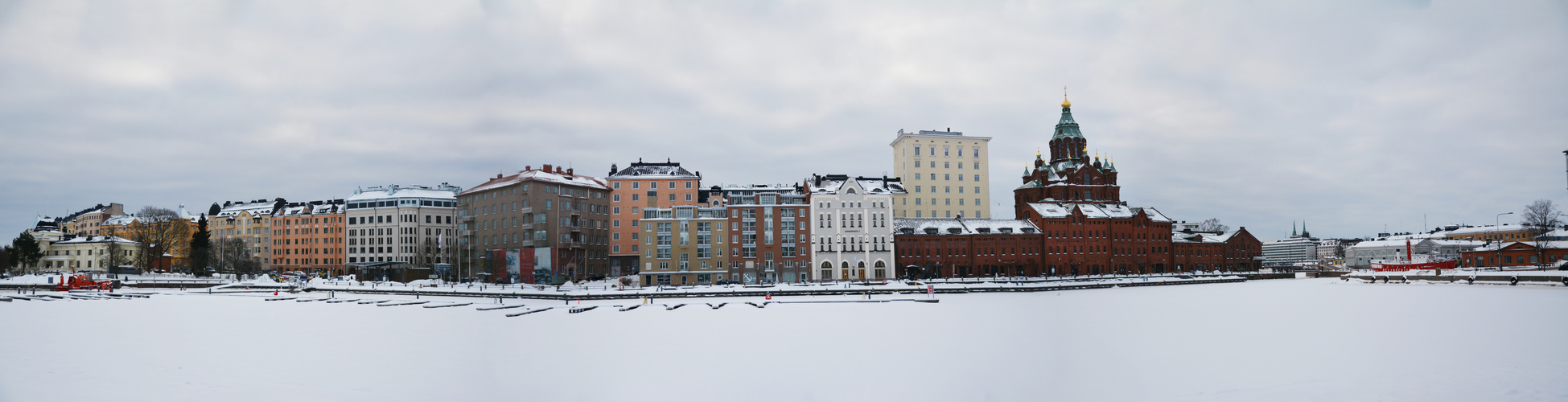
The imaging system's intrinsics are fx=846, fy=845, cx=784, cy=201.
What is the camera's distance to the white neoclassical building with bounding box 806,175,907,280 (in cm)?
8738

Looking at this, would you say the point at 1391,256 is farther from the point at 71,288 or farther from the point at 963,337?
the point at 71,288

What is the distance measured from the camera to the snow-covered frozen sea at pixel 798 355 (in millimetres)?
21984

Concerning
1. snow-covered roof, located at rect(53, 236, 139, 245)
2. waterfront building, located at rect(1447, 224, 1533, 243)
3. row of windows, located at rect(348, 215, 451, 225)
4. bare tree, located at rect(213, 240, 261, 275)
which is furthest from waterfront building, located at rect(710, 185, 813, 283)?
waterfront building, located at rect(1447, 224, 1533, 243)

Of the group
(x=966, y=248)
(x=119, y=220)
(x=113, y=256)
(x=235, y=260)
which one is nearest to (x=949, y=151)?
(x=966, y=248)

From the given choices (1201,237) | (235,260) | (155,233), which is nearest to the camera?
(235,260)

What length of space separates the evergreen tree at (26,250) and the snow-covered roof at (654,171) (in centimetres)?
7297

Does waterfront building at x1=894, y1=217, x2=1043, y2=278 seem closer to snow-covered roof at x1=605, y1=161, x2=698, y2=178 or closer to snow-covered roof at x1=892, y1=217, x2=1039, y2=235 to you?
snow-covered roof at x1=892, y1=217, x2=1039, y2=235

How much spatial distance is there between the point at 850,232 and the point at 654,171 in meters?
21.9

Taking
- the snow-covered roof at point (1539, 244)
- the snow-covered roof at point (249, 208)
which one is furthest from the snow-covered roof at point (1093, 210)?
the snow-covered roof at point (249, 208)

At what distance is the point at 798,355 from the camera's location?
96.3 feet

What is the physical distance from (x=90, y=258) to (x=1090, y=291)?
432 feet

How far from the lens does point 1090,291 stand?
76.4 m

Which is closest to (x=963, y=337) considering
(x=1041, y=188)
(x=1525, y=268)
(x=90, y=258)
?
(x=1041, y=188)

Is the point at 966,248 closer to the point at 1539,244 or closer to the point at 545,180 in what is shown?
the point at 545,180
